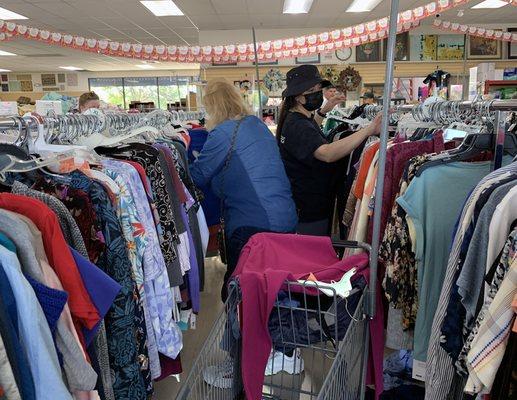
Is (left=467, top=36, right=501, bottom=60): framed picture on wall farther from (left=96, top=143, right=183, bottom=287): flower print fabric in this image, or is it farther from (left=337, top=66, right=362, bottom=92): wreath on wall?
(left=96, top=143, right=183, bottom=287): flower print fabric

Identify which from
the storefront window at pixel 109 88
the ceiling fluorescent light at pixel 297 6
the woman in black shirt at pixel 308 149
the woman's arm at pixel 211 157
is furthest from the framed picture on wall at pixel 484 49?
the storefront window at pixel 109 88

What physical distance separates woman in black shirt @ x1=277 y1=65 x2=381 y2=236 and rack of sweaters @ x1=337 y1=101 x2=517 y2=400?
36 cm

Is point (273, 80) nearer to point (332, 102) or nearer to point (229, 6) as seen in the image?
point (229, 6)

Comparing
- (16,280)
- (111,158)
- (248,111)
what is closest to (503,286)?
(16,280)

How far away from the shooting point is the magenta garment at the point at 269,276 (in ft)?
5.17

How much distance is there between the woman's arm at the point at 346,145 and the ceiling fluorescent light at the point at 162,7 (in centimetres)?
651

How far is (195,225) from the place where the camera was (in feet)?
8.35

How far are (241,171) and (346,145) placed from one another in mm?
612

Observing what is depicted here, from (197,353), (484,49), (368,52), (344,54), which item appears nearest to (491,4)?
(484,49)

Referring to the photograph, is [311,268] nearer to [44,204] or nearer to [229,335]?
[229,335]

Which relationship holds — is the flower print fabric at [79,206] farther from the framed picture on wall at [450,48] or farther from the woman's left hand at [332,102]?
the framed picture on wall at [450,48]

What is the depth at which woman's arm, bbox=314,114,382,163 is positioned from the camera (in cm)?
250

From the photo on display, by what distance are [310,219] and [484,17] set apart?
9.47 meters

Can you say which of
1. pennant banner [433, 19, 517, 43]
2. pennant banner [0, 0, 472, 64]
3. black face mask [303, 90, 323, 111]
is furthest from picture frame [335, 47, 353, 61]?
black face mask [303, 90, 323, 111]
